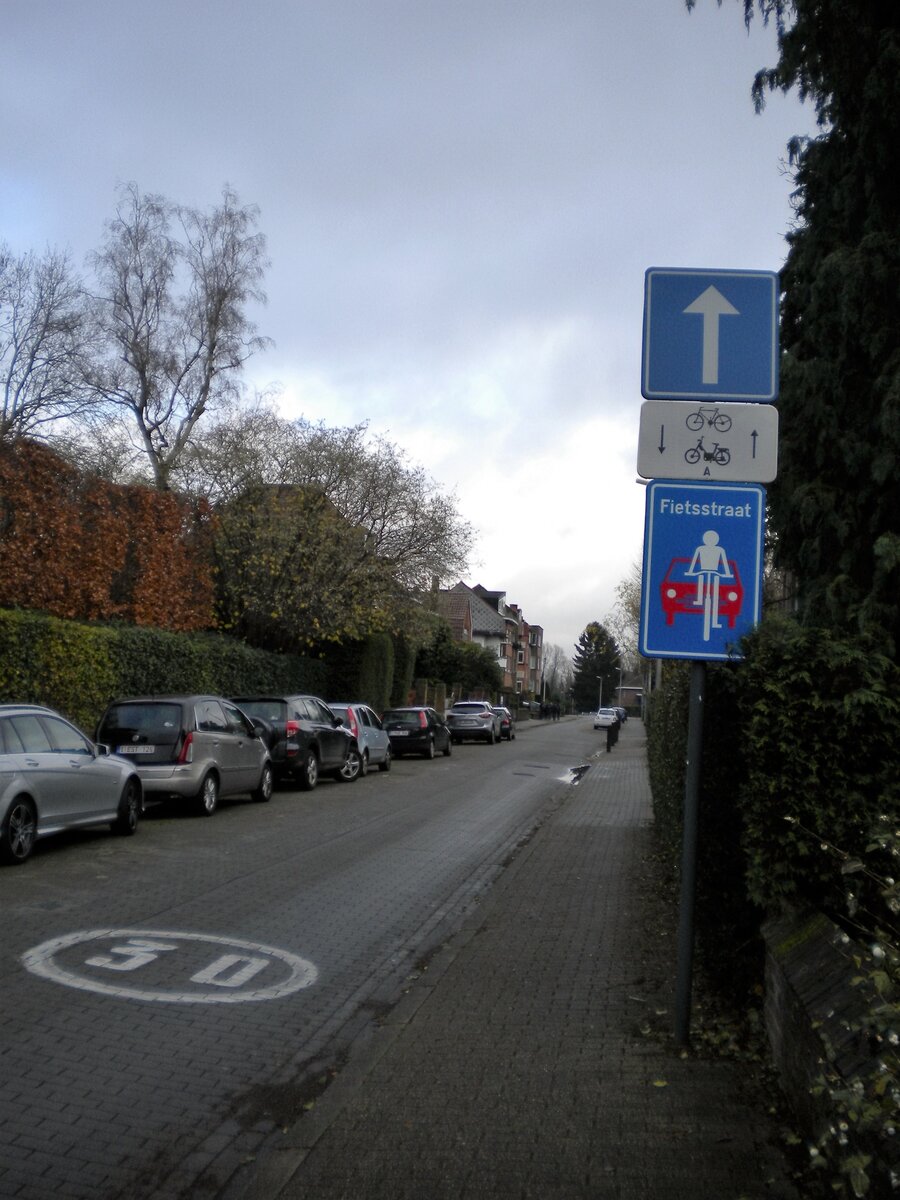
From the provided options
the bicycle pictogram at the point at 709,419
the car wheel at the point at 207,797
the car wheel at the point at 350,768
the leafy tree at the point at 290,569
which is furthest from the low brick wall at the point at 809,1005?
the leafy tree at the point at 290,569

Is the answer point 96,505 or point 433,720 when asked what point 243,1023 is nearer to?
point 96,505

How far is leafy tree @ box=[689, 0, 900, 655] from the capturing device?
33.7 feet

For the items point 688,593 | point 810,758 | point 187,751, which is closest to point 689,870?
point 810,758

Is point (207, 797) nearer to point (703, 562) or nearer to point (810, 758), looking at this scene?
point (703, 562)

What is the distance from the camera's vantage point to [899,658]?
900 cm

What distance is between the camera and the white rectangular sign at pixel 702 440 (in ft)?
19.3

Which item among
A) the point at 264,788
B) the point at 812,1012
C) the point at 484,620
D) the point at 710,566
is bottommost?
the point at 264,788

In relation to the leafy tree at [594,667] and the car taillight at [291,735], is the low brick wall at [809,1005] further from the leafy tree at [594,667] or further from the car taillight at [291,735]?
the leafy tree at [594,667]

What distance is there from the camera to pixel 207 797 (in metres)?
16.0

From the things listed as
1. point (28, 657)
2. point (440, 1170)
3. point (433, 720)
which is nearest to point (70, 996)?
point (440, 1170)

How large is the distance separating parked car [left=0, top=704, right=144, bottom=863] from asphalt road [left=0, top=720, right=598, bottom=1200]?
353 millimetres

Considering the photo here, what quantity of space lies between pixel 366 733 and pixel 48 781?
554 inches

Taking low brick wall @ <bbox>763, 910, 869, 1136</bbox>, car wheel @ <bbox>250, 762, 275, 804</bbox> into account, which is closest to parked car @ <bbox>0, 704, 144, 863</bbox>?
car wheel @ <bbox>250, 762, 275, 804</bbox>

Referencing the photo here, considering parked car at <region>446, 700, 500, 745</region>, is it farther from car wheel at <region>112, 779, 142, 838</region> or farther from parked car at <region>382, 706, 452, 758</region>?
car wheel at <region>112, 779, 142, 838</region>
